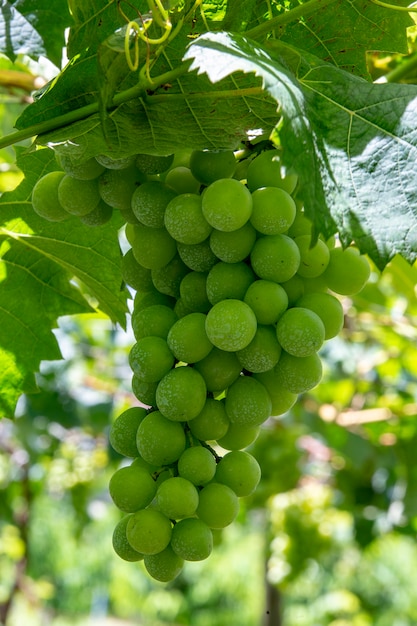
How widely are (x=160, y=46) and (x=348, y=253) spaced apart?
0.29 metres

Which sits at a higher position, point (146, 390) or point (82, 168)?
point (82, 168)

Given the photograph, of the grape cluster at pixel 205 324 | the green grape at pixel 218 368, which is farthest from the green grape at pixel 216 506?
the green grape at pixel 218 368

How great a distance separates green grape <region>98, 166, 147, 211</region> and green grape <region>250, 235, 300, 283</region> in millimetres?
160

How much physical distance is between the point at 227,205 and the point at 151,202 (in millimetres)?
107

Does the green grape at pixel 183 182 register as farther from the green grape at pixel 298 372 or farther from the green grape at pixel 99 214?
the green grape at pixel 298 372

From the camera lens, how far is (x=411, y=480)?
2.49 meters

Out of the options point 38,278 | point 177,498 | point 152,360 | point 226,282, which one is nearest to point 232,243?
point 226,282

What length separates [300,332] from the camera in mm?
699

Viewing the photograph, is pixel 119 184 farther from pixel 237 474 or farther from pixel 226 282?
pixel 237 474

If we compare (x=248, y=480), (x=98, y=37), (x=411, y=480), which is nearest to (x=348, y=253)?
(x=248, y=480)

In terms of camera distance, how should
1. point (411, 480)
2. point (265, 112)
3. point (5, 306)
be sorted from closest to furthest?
1. point (265, 112)
2. point (5, 306)
3. point (411, 480)

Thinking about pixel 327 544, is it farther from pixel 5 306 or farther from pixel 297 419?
pixel 5 306

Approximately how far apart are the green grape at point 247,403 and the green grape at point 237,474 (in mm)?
40

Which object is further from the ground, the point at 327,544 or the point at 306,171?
the point at 306,171
